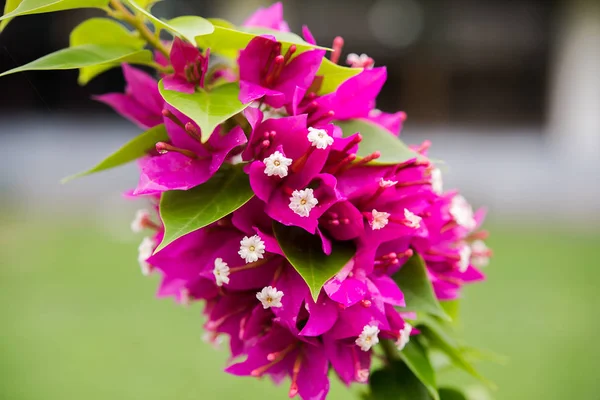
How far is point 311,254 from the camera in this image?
17.0 inches

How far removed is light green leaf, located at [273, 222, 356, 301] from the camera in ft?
1.33

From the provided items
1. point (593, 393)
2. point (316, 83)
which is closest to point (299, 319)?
point (316, 83)

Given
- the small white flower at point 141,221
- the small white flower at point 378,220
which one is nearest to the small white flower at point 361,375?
the small white flower at point 378,220

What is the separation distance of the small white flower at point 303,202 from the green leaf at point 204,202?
3cm

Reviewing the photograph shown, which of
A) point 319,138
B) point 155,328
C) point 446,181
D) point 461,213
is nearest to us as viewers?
point 319,138

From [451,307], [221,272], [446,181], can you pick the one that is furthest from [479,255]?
[446,181]

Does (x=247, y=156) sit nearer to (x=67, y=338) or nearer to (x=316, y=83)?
(x=316, y=83)

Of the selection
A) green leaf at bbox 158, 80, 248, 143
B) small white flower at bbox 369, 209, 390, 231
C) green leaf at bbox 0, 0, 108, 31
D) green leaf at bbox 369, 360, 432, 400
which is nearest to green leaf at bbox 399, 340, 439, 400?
green leaf at bbox 369, 360, 432, 400

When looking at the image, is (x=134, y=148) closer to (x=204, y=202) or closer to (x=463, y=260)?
(x=204, y=202)

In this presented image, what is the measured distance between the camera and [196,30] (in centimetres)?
→ 40

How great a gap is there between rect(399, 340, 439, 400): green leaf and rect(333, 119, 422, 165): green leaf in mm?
146

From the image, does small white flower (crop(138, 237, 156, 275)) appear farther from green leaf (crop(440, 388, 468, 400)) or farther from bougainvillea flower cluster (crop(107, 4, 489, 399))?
green leaf (crop(440, 388, 468, 400))

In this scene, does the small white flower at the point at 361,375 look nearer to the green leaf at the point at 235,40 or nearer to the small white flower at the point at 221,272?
the small white flower at the point at 221,272

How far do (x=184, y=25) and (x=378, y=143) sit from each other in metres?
0.16
